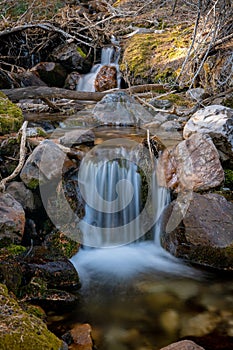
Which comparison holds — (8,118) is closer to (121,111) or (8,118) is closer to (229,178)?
(121,111)

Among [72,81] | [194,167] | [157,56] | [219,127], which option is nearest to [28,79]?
[72,81]

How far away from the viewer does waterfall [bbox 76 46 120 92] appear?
1062cm

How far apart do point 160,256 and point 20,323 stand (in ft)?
8.44

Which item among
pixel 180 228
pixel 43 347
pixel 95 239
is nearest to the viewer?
pixel 43 347

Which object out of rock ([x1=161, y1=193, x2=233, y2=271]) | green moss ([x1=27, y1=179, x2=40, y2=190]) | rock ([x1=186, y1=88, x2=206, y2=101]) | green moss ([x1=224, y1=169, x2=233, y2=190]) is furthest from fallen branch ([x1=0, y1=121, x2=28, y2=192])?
rock ([x1=186, y1=88, x2=206, y2=101])

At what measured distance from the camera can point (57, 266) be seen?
3.61 meters

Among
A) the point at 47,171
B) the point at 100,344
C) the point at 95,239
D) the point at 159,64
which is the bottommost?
the point at 100,344

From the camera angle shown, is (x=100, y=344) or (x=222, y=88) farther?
(x=222, y=88)

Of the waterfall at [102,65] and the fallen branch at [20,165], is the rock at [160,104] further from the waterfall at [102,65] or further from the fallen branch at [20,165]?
the fallen branch at [20,165]

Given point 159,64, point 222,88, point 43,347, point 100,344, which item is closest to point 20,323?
point 43,347

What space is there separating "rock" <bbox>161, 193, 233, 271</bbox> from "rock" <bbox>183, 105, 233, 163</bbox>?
3.24ft

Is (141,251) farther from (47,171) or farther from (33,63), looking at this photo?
(33,63)

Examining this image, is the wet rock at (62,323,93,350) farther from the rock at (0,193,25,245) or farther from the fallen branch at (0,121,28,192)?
the fallen branch at (0,121,28,192)

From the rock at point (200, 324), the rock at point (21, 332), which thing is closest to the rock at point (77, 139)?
the rock at point (200, 324)
